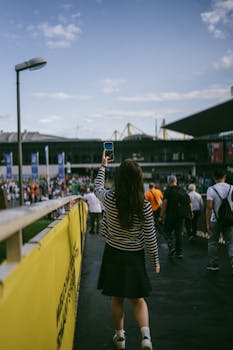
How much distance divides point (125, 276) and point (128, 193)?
731mm

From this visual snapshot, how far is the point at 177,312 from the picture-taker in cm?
483

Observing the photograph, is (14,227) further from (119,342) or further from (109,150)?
(109,150)

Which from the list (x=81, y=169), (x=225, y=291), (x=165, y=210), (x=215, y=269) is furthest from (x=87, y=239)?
(x=81, y=169)

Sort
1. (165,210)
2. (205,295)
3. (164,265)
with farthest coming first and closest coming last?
(165,210), (164,265), (205,295)

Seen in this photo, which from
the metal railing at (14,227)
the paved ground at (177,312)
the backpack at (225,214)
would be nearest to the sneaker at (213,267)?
the paved ground at (177,312)

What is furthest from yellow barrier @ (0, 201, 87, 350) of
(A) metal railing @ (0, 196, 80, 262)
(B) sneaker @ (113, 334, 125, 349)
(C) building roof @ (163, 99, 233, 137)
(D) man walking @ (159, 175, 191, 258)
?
(C) building roof @ (163, 99, 233, 137)

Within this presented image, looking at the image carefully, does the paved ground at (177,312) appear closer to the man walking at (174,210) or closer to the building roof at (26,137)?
the man walking at (174,210)

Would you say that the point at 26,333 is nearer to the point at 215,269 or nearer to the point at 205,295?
the point at 205,295

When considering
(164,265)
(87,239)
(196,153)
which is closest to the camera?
(164,265)

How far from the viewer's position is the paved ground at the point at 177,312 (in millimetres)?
3934

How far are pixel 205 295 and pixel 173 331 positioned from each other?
4.73ft

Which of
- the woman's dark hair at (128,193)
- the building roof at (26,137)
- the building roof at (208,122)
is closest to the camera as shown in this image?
the woman's dark hair at (128,193)

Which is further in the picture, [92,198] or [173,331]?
[92,198]

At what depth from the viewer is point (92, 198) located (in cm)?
1353
